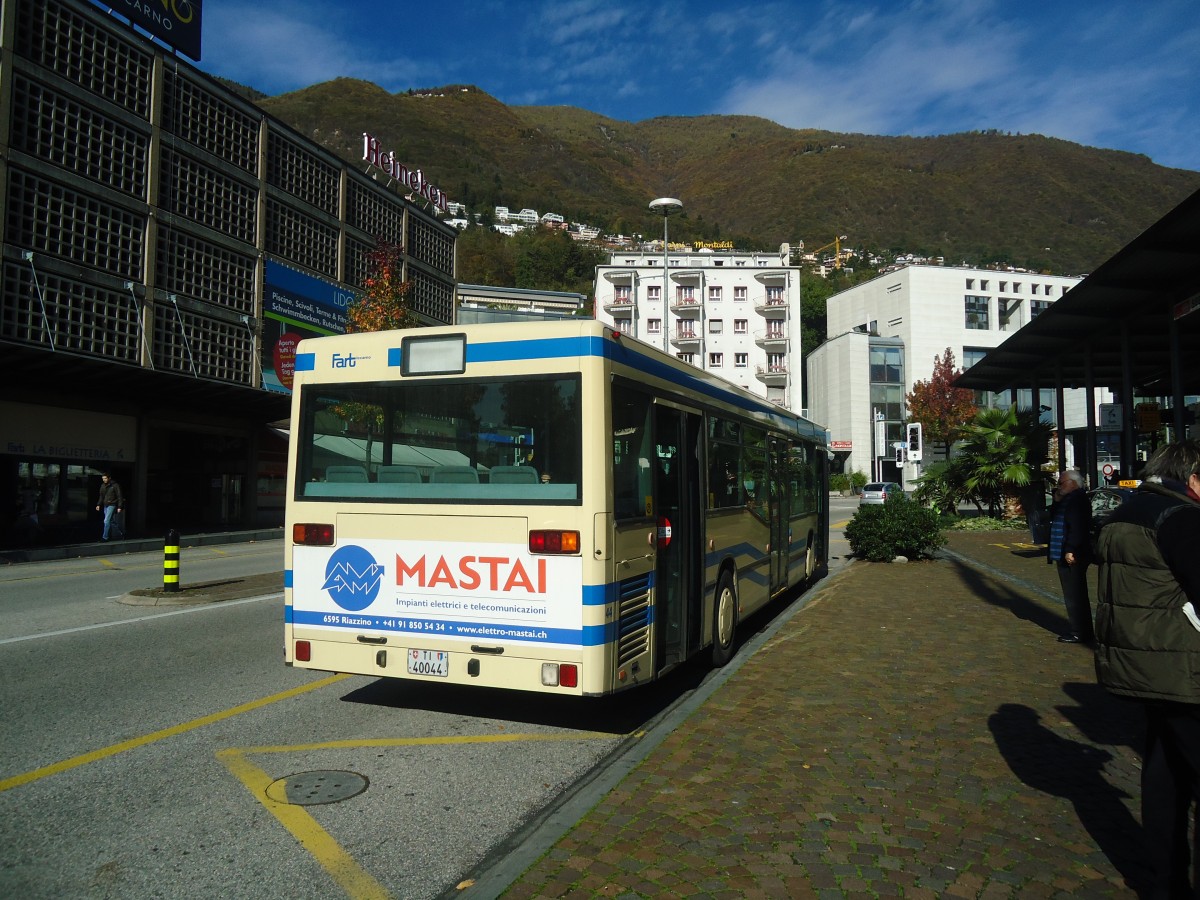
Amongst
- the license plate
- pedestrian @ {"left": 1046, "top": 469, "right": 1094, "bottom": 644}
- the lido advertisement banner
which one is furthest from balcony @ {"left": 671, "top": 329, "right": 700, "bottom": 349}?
the license plate

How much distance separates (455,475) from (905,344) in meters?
80.1

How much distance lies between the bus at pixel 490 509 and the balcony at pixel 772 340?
249 feet

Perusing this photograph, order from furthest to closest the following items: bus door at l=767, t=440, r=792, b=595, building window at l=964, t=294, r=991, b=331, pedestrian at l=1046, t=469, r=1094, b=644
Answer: building window at l=964, t=294, r=991, b=331, bus door at l=767, t=440, r=792, b=595, pedestrian at l=1046, t=469, r=1094, b=644

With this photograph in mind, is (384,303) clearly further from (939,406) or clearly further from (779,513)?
(939,406)

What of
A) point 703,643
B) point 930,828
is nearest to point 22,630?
point 703,643

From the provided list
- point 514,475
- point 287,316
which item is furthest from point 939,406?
point 514,475

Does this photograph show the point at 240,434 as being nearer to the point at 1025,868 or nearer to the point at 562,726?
the point at 562,726

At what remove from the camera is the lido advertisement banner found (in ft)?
112

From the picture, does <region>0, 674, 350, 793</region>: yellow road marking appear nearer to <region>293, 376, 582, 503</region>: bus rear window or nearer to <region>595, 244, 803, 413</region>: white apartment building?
<region>293, 376, 582, 503</region>: bus rear window

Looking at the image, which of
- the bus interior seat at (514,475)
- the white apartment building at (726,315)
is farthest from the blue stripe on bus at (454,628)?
the white apartment building at (726,315)

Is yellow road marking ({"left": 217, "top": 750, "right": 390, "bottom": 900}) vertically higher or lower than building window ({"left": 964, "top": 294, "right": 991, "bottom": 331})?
lower

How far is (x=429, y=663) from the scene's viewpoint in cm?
597

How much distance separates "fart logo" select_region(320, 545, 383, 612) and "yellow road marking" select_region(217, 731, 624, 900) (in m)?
0.98

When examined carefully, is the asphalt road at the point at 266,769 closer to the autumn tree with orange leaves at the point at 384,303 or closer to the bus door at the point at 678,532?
the bus door at the point at 678,532
